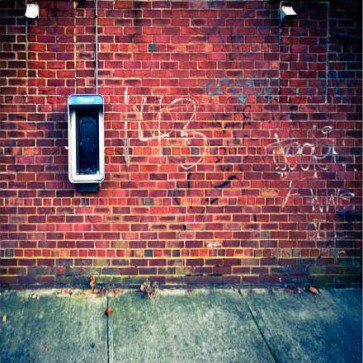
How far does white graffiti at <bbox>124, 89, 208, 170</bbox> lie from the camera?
137 inches

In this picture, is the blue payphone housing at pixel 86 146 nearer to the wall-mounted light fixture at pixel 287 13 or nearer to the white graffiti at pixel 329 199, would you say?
the wall-mounted light fixture at pixel 287 13

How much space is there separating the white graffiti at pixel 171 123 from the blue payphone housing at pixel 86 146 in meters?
0.29

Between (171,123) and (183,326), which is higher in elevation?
(171,123)

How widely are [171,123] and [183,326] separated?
6.31 ft

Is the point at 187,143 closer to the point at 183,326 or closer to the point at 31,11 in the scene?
the point at 183,326

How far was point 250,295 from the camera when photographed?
345cm

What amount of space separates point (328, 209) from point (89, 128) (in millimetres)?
2601

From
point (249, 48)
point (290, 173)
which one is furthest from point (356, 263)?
point (249, 48)

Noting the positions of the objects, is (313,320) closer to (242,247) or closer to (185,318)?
(242,247)

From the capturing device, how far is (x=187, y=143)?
3.51 meters

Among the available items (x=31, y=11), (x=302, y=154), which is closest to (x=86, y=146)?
(x=31, y=11)

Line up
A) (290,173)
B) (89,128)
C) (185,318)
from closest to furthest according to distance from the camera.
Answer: (185,318)
(89,128)
(290,173)

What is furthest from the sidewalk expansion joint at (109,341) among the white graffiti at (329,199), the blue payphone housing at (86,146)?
the white graffiti at (329,199)

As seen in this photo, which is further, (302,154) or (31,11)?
(302,154)
